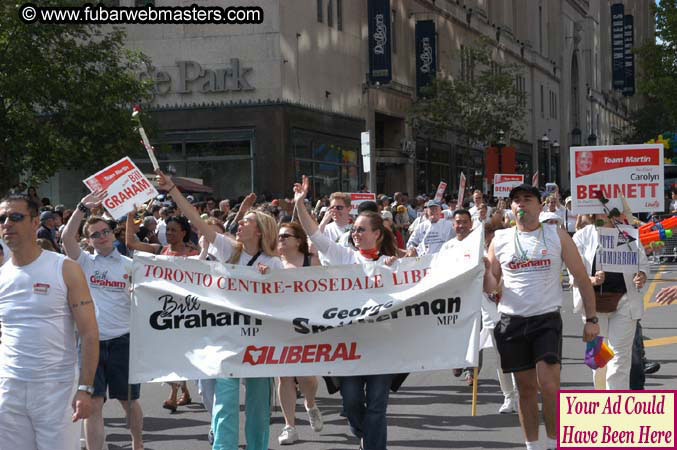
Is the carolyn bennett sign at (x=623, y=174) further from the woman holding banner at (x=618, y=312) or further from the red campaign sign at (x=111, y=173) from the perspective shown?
the red campaign sign at (x=111, y=173)

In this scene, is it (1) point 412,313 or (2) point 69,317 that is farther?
(1) point 412,313

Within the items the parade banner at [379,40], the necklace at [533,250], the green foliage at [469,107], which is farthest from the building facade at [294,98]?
the necklace at [533,250]

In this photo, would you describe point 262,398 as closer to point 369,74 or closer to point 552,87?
point 369,74

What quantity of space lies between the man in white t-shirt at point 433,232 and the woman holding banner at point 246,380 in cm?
871

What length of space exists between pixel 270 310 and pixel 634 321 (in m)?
3.38

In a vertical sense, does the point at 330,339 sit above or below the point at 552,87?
below

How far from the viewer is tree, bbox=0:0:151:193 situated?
956 inches

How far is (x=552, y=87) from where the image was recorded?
74.8m

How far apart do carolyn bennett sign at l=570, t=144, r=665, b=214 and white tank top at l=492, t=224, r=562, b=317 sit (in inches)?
111

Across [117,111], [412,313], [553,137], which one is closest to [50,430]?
[412,313]

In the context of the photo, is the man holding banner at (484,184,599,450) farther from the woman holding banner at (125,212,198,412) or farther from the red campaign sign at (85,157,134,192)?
the red campaign sign at (85,157,134,192)

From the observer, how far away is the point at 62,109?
2583 cm

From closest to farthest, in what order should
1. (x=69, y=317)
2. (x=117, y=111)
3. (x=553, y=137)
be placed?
(x=69, y=317), (x=117, y=111), (x=553, y=137)

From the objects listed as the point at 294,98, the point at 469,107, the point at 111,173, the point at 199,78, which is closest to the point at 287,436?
the point at 111,173
